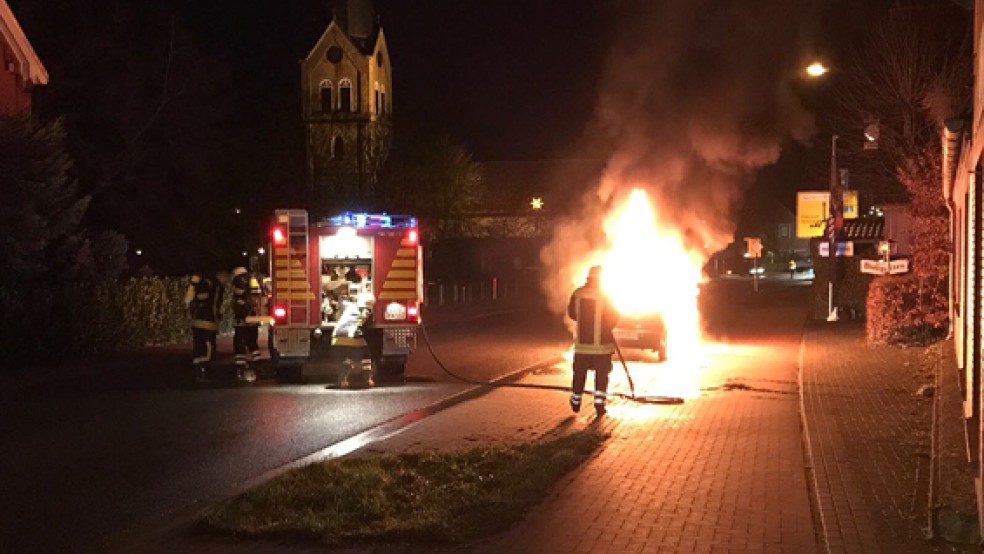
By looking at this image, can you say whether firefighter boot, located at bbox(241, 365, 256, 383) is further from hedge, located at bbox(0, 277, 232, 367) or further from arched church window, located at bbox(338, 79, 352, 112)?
arched church window, located at bbox(338, 79, 352, 112)

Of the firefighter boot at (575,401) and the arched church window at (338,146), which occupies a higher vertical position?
the arched church window at (338,146)

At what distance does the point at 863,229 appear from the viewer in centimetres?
3341

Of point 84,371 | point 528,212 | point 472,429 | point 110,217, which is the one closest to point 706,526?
point 472,429

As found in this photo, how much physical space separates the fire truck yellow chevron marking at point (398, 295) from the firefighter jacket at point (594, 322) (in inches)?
177

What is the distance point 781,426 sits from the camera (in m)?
11.7

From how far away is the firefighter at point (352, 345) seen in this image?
15.4 m

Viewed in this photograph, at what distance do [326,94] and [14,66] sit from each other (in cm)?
3875

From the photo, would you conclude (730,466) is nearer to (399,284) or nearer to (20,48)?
(399,284)

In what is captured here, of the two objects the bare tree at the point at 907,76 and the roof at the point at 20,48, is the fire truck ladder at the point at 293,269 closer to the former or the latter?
the bare tree at the point at 907,76

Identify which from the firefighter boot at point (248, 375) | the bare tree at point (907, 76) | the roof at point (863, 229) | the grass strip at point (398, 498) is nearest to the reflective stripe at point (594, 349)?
the grass strip at point (398, 498)

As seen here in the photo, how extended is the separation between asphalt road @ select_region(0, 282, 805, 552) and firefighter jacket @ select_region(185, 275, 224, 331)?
0.96 metres

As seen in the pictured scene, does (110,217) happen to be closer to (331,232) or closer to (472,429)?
(331,232)

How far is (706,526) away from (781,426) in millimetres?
4857

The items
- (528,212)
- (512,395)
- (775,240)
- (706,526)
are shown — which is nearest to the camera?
(706,526)
